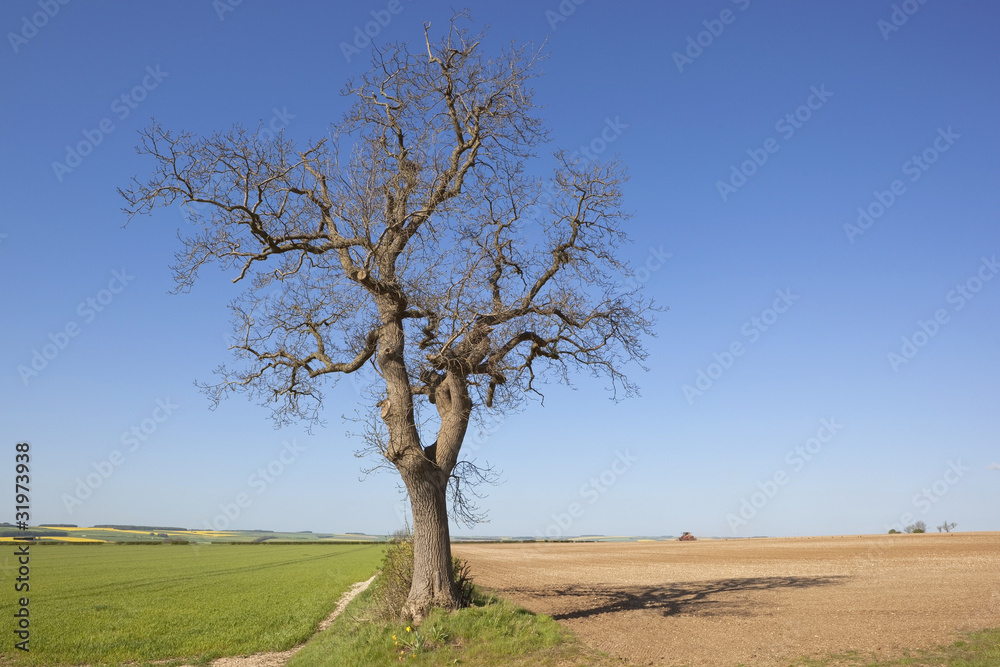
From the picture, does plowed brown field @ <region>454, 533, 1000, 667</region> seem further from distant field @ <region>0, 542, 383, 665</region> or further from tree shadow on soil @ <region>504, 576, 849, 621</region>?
distant field @ <region>0, 542, 383, 665</region>

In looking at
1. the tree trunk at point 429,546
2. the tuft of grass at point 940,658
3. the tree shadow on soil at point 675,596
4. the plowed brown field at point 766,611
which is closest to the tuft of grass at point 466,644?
the tree trunk at point 429,546

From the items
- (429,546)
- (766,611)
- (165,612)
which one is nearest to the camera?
(429,546)

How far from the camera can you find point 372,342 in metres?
13.3

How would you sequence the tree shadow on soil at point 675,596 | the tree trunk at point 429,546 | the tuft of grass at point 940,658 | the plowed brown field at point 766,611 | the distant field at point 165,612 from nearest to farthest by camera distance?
the tuft of grass at point 940,658, the plowed brown field at point 766,611, the tree trunk at point 429,546, the distant field at point 165,612, the tree shadow on soil at point 675,596

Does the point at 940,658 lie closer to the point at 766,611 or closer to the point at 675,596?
the point at 766,611

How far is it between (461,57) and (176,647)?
14993mm

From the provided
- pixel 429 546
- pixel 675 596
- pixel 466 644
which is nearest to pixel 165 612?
pixel 429 546

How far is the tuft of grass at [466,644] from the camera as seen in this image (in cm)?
1030

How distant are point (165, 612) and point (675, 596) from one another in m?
16.9

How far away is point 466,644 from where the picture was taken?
35.2 ft

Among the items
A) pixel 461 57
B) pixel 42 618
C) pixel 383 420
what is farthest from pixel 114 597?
pixel 461 57

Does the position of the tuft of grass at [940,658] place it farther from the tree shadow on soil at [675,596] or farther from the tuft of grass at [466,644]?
the tree shadow on soil at [675,596]

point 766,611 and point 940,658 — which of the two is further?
point 766,611

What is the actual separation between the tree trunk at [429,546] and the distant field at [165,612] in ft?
18.0
